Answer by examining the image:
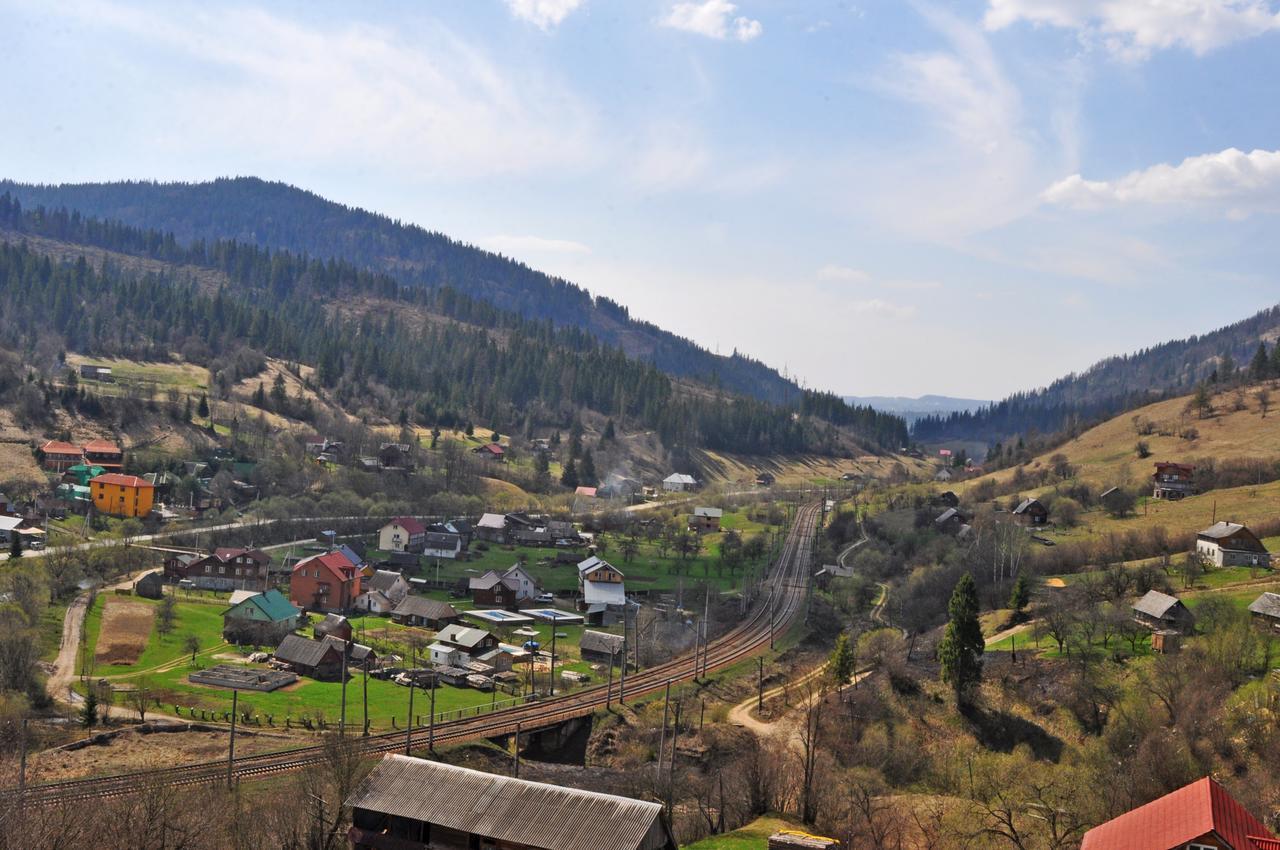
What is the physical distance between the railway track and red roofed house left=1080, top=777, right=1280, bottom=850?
25240mm

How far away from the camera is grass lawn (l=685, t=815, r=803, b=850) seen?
1169 inches

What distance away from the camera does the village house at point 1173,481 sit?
87.7 metres

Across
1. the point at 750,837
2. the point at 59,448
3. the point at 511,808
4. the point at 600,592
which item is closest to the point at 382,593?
the point at 600,592

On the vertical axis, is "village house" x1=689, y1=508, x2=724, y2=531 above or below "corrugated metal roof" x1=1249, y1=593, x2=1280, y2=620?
below

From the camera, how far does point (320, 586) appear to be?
7225 centimetres

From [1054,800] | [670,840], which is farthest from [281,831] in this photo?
[1054,800]

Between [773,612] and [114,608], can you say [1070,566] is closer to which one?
[773,612]

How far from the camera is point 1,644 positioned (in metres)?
45.8

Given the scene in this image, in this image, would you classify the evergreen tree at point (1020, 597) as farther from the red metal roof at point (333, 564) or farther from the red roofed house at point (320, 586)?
the red metal roof at point (333, 564)

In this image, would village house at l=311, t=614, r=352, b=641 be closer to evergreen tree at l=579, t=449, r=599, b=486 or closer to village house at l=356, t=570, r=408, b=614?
village house at l=356, t=570, r=408, b=614

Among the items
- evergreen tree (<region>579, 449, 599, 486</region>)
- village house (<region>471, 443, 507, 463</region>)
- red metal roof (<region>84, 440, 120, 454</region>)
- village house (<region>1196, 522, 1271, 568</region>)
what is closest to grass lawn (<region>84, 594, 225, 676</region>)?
red metal roof (<region>84, 440, 120, 454</region>)

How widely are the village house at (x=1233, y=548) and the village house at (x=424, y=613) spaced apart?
46562mm

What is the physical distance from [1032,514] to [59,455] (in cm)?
8515

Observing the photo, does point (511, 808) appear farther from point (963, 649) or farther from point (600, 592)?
point (600, 592)
